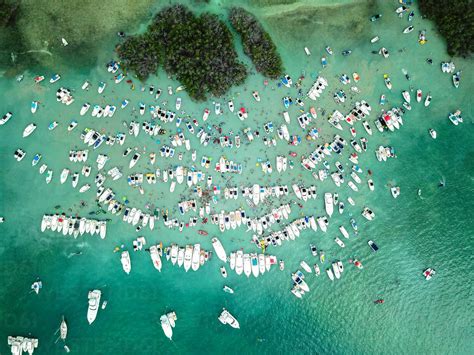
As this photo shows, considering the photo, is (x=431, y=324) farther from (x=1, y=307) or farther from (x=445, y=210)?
(x=1, y=307)

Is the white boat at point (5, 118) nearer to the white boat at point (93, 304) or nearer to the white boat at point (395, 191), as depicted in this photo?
the white boat at point (93, 304)

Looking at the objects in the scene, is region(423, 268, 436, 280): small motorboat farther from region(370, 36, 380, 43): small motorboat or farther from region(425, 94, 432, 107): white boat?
region(370, 36, 380, 43): small motorboat

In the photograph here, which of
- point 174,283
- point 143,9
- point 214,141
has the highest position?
point 143,9

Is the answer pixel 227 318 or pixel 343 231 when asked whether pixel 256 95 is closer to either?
pixel 343 231

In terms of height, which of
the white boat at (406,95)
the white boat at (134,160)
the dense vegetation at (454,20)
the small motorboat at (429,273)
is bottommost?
the small motorboat at (429,273)

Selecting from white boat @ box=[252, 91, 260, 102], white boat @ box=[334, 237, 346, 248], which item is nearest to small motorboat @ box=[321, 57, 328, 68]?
white boat @ box=[252, 91, 260, 102]

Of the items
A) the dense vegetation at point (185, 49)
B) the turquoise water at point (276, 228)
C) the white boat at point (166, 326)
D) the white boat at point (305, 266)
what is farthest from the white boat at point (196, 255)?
the dense vegetation at point (185, 49)

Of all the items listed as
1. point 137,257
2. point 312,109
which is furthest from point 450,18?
point 137,257
